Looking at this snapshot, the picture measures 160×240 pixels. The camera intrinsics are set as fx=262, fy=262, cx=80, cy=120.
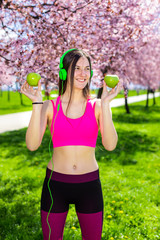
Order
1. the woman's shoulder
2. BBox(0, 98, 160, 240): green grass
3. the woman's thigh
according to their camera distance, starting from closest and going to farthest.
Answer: the woman's thigh → the woman's shoulder → BBox(0, 98, 160, 240): green grass

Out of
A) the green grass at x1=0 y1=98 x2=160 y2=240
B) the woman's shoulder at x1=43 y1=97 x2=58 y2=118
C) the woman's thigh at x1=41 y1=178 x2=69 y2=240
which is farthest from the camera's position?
the green grass at x1=0 y1=98 x2=160 y2=240

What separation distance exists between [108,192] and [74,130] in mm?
3939

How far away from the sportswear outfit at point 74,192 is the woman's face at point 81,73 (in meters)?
0.34

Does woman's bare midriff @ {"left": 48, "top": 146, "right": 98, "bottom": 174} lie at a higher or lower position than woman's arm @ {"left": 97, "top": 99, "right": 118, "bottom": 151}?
lower

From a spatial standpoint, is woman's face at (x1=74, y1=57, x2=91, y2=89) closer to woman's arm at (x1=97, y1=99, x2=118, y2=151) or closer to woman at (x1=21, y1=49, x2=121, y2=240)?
woman at (x1=21, y1=49, x2=121, y2=240)

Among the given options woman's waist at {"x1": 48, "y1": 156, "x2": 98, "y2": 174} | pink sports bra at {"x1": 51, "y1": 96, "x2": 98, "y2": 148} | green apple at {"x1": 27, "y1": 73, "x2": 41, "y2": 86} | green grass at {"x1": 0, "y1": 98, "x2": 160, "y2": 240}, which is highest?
green apple at {"x1": 27, "y1": 73, "x2": 41, "y2": 86}

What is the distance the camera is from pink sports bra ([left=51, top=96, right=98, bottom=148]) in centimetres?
224

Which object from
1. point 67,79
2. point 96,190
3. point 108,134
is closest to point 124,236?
point 96,190

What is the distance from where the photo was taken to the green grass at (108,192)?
423cm

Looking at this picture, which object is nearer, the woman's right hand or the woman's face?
the woman's right hand

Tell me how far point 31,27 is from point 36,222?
159 inches

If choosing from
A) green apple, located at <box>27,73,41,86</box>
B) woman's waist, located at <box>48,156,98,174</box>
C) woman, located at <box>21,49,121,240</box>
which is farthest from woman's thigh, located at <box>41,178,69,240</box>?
green apple, located at <box>27,73,41,86</box>

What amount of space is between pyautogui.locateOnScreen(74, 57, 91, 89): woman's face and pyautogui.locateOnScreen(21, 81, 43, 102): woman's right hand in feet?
1.16

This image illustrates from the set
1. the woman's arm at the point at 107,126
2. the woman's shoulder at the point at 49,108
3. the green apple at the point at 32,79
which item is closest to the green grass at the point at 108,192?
the woman's arm at the point at 107,126
